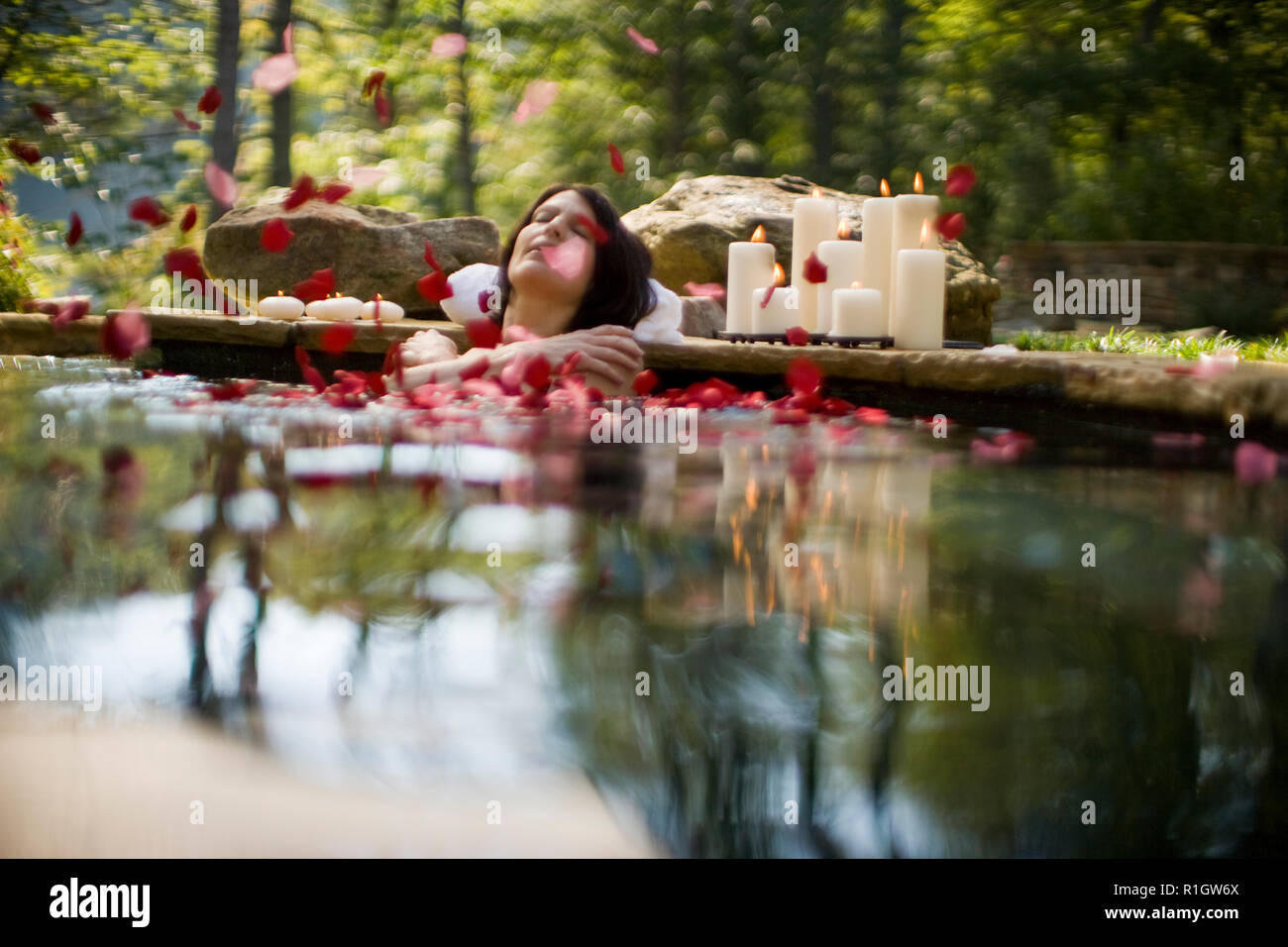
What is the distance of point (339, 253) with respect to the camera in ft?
14.5

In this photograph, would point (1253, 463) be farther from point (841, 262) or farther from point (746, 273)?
point (746, 273)

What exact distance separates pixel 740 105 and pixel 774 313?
776 cm

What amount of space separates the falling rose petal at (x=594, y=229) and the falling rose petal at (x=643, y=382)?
0.35 meters

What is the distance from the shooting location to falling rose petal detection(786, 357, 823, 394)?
2.33 meters

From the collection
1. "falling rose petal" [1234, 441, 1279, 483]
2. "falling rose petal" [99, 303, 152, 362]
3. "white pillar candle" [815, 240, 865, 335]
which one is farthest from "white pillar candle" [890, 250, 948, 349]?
"falling rose petal" [99, 303, 152, 362]

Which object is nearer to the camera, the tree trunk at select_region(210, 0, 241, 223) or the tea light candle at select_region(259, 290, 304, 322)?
the tea light candle at select_region(259, 290, 304, 322)

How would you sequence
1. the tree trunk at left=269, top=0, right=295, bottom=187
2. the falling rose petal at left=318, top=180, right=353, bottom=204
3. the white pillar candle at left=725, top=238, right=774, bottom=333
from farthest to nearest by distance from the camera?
the tree trunk at left=269, top=0, right=295, bottom=187
the white pillar candle at left=725, top=238, right=774, bottom=333
the falling rose petal at left=318, top=180, right=353, bottom=204

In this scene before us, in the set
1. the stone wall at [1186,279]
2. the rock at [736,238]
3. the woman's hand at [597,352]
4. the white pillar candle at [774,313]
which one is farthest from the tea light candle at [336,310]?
the stone wall at [1186,279]

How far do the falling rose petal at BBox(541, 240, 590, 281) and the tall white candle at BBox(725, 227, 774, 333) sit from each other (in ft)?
1.22

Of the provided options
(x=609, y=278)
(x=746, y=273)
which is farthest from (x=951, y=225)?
(x=609, y=278)

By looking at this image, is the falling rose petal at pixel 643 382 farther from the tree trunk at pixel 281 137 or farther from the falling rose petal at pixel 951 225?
the tree trunk at pixel 281 137

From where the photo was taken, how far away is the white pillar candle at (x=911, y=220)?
2562 mm

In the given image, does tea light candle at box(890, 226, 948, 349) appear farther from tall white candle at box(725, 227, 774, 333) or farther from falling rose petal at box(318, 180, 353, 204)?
falling rose petal at box(318, 180, 353, 204)
